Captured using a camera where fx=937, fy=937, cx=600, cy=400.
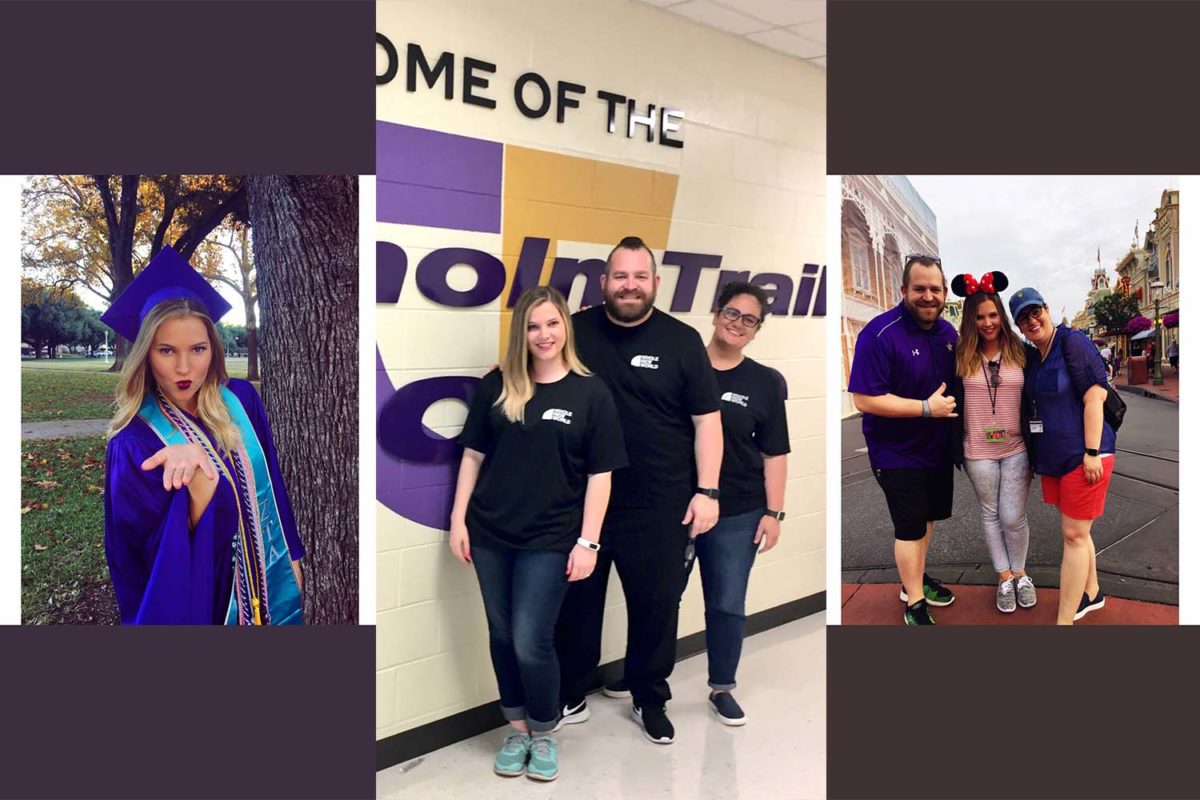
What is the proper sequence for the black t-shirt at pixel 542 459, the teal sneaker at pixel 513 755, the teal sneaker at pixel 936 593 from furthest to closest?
the teal sneaker at pixel 936 593
the teal sneaker at pixel 513 755
the black t-shirt at pixel 542 459

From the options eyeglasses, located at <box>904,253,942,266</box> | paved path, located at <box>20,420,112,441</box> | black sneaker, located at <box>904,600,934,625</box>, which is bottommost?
black sneaker, located at <box>904,600,934,625</box>

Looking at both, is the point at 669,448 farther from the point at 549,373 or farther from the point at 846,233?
the point at 846,233

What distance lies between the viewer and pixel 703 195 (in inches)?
147

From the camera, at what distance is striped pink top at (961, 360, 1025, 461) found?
3.02 metres

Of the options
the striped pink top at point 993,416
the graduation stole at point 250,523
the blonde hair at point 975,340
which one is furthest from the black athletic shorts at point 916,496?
the graduation stole at point 250,523

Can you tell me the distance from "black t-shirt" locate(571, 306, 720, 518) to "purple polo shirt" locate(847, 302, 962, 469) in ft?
1.72

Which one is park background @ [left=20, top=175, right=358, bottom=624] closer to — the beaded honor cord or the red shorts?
the beaded honor cord

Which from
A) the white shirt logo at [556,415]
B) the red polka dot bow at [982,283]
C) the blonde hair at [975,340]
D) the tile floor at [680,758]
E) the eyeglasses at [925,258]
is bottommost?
the tile floor at [680,758]

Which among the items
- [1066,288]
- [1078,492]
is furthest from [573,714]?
[1066,288]

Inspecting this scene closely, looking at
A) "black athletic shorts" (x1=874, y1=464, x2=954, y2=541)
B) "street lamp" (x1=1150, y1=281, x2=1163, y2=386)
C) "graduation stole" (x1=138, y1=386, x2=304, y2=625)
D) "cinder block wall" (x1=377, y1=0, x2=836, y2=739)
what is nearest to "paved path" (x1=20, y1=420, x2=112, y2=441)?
"graduation stole" (x1=138, y1=386, x2=304, y2=625)

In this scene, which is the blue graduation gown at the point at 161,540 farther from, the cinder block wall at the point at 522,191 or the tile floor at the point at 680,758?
the tile floor at the point at 680,758

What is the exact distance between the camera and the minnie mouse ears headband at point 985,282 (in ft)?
9.78

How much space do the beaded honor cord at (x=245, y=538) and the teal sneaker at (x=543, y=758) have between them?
3.00ft

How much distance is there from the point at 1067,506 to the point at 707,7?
218cm
